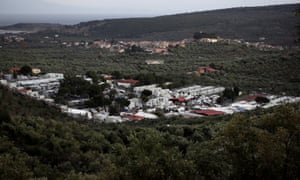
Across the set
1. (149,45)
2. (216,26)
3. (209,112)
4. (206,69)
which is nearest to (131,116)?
(209,112)

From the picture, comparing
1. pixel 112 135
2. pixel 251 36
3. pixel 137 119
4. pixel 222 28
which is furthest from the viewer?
pixel 222 28

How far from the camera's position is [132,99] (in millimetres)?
27719

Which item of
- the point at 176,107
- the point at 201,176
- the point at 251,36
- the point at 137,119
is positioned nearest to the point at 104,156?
the point at 201,176

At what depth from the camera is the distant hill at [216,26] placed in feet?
214

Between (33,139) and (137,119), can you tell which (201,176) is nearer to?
(33,139)

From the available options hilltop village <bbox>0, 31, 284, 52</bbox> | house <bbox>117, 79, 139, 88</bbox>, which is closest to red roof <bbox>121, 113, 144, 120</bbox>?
house <bbox>117, 79, 139, 88</bbox>

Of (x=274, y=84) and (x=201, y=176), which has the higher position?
(x=201, y=176)

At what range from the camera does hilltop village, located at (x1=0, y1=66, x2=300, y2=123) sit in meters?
23.7

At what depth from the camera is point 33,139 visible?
12.7m

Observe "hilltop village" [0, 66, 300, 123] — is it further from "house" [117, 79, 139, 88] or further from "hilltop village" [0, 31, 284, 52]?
"hilltop village" [0, 31, 284, 52]

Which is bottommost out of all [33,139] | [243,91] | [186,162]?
[243,91]

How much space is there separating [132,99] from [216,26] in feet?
174

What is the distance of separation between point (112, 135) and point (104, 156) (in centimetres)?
311

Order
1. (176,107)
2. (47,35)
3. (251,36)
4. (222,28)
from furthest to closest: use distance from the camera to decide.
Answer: (47,35), (222,28), (251,36), (176,107)
